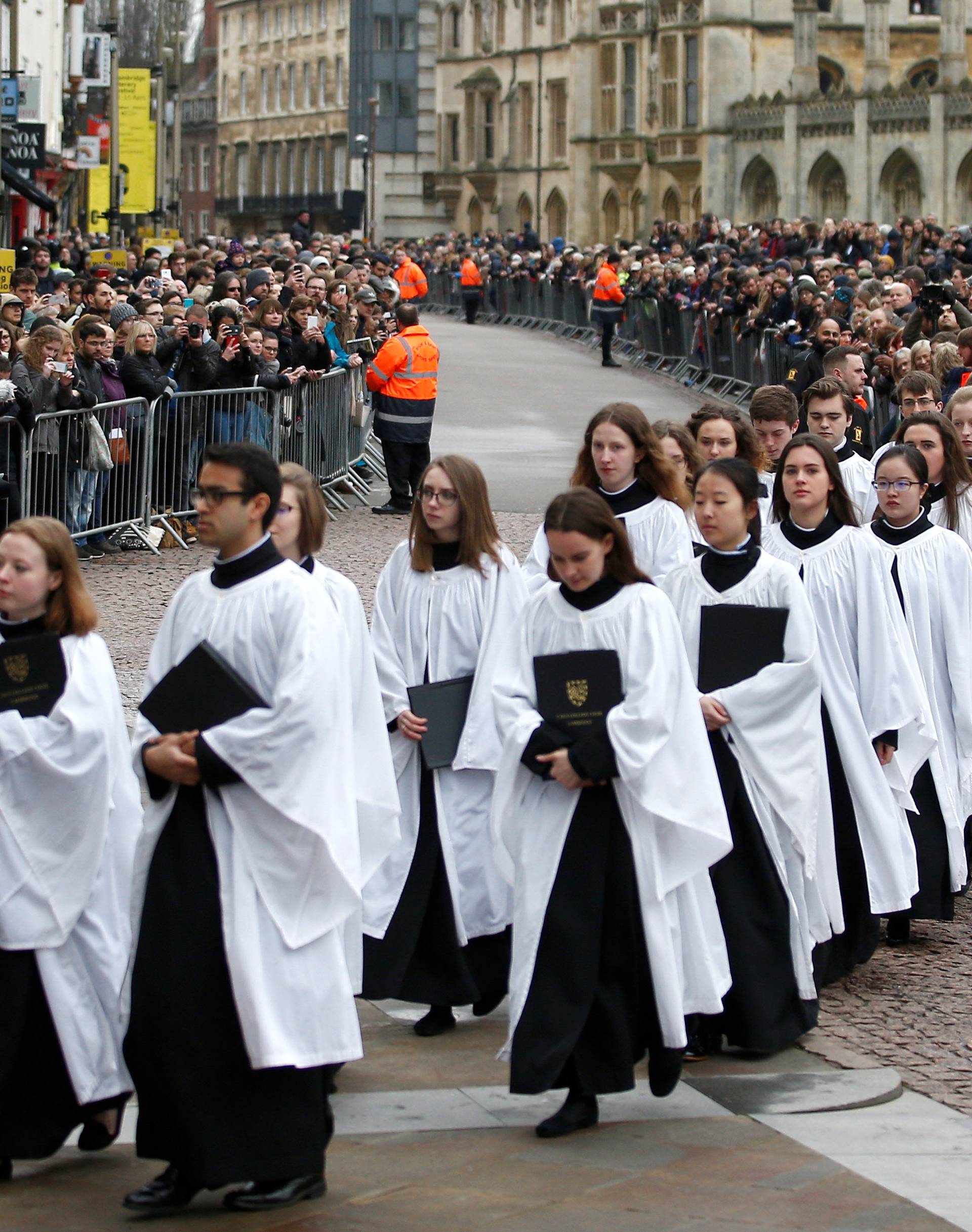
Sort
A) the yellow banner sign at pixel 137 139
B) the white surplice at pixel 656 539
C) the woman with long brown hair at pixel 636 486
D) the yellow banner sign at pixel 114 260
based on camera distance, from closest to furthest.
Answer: the woman with long brown hair at pixel 636 486 < the white surplice at pixel 656 539 < the yellow banner sign at pixel 114 260 < the yellow banner sign at pixel 137 139

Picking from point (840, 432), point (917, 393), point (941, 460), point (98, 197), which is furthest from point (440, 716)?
point (98, 197)

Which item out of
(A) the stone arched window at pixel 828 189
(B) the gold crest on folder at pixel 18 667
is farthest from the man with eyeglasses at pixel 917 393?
(A) the stone arched window at pixel 828 189

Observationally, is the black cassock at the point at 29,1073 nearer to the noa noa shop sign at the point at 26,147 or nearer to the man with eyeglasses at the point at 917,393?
the man with eyeglasses at the point at 917,393

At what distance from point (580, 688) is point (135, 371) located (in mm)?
10433

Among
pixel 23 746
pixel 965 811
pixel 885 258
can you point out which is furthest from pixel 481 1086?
pixel 885 258

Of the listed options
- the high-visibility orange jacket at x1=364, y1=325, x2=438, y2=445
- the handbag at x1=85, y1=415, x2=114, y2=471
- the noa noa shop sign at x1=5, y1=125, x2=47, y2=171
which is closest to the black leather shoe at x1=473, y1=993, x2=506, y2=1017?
the handbag at x1=85, y1=415, x2=114, y2=471

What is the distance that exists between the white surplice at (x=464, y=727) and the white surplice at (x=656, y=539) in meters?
0.61

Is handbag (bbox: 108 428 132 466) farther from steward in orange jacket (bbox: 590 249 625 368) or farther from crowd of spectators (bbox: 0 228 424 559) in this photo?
steward in orange jacket (bbox: 590 249 625 368)

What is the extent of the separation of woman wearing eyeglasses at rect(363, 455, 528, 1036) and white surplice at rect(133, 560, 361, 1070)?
150 cm

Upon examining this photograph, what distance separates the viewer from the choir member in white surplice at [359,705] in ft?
20.4

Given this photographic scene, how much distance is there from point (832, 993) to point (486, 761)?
166 centimetres

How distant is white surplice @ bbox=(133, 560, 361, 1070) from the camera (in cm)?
551

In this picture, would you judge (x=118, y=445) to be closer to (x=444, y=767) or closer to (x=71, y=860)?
(x=444, y=767)

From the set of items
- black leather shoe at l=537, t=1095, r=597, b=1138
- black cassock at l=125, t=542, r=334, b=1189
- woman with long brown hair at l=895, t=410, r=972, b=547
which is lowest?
black leather shoe at l=537, t=1095, r=597, b=1138
